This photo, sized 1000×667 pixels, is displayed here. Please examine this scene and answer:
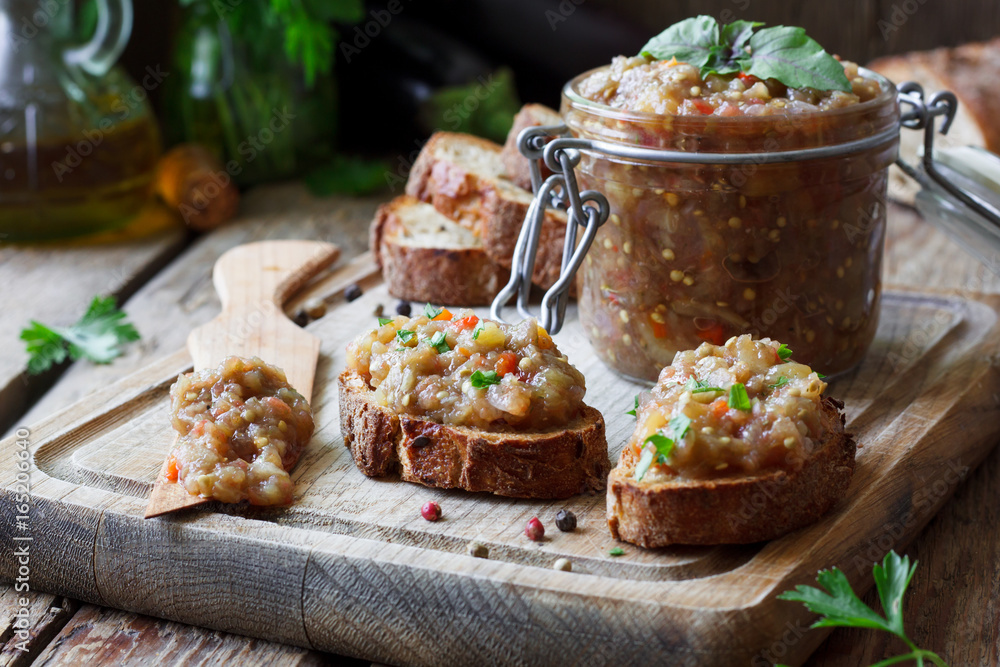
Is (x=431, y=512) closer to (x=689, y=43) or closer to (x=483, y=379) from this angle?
(x=483, y=379)

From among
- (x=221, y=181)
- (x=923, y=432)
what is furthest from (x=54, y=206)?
(x=923, y=432)

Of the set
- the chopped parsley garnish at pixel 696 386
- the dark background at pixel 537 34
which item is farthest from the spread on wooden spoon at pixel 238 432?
the dark background at pixel 537 34

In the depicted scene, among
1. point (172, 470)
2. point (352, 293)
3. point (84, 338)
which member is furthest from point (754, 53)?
point (84, 338)

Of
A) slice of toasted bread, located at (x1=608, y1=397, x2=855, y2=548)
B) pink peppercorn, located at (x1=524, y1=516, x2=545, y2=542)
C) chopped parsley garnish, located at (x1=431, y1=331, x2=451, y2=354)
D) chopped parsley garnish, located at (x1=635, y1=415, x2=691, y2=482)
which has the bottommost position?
pink peppercorn, located at (x1=524, y1=516, x2=545, y2=542)

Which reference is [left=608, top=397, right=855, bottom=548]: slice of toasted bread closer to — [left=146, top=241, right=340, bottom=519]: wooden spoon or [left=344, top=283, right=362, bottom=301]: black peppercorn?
[left=146, top=241, right=340, bottom=519]: wooden spoon

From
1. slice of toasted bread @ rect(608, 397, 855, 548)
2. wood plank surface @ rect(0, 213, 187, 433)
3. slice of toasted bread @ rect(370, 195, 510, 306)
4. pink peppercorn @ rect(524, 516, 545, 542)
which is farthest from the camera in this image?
slice of toasted bread @ rect(370, 195, 510, 306)

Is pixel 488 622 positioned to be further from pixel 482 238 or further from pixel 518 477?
pixel 482 238

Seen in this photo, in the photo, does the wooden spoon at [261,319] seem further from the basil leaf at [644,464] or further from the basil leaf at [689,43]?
the basil leaf at [689,43]

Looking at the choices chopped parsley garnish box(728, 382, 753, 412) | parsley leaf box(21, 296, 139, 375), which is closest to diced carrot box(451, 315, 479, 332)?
chopped parsley garnish box(728, 382, 753, 412)

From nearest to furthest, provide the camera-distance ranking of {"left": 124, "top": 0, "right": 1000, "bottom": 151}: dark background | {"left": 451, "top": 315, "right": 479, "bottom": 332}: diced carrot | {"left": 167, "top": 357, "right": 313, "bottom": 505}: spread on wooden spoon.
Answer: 1. {"left": 167, "top": 357, "right": 313, "bottom": 505}: spread on wooden spoon
2. {"left": 451, "top": 315, "right": 479, "bottom": 332}: diced carrot
3. {"left": 124, "top": 0, "right": 1000, "bottom": 151}: dark background
